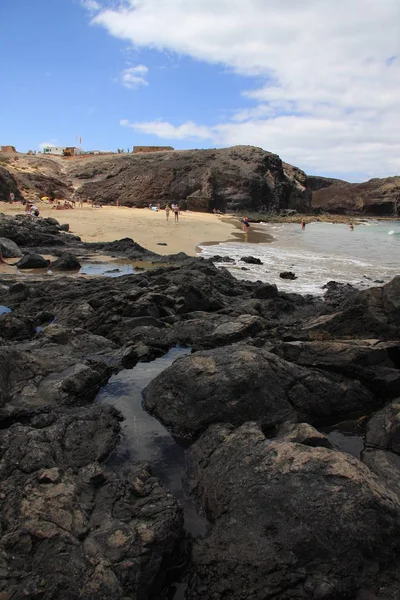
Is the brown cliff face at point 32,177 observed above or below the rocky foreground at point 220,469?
above

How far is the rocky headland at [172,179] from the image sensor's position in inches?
2208

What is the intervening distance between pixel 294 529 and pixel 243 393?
1796mm

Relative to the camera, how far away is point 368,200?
103812 millimetres

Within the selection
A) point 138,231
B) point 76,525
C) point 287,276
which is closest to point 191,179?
point 138,231

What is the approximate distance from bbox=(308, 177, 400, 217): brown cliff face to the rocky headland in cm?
3951

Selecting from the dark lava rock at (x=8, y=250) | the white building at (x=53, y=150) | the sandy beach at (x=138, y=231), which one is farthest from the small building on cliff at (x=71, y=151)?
the dark lava rock at (x=8, y=250)

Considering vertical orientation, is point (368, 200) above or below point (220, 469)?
above

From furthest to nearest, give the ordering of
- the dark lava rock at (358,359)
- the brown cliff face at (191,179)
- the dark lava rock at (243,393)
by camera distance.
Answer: the brown cliff face at (191,179) → the dark lava rock at (358,359) → the dark lava rock at (243,393)

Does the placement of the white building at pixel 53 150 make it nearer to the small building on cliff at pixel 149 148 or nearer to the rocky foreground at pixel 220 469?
the small building on cliff at pixel 149 148

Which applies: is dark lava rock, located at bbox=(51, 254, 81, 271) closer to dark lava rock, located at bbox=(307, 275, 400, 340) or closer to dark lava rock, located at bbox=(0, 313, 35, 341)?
dark lava rock, located at bbox=(0, 313, 35, 341)

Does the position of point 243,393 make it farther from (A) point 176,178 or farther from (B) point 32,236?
(A) point 176,178

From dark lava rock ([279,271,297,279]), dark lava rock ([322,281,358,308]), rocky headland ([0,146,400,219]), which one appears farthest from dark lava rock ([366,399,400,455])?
rocky headland ([0,146,400,219])

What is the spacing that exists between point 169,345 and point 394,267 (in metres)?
16.0

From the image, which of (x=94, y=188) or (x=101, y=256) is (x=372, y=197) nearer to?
(x=94, y=188)
